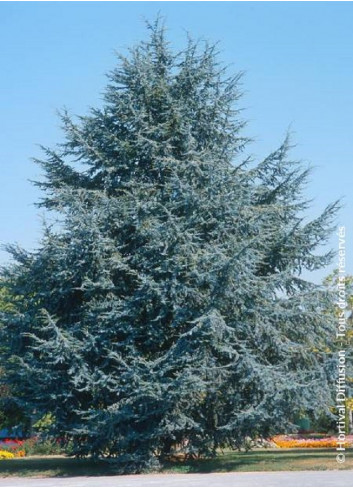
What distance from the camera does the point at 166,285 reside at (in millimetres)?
18625

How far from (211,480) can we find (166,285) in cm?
484

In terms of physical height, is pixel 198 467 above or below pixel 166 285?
Answer: below

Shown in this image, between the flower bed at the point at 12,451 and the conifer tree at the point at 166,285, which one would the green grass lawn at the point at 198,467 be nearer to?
the conifer tree at the point at 166,285

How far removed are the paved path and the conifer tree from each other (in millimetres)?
1405

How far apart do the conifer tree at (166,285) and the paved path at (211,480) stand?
140 centimetres

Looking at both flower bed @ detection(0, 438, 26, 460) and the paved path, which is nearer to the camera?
the paved path

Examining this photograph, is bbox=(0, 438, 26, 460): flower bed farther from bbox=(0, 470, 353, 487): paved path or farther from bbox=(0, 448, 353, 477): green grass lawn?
bbox=(0, 470, 353, 487): paved path

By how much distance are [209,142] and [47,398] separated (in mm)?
8105

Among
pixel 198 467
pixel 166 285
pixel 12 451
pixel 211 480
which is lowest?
pixel 211 480

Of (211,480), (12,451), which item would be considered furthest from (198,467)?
(12,451)

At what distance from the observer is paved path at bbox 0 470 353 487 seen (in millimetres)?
14430

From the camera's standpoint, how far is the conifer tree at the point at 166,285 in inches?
725

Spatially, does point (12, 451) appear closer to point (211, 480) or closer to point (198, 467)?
point (198, 467)

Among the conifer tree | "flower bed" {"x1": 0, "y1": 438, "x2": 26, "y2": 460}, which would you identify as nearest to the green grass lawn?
the conifer tree
